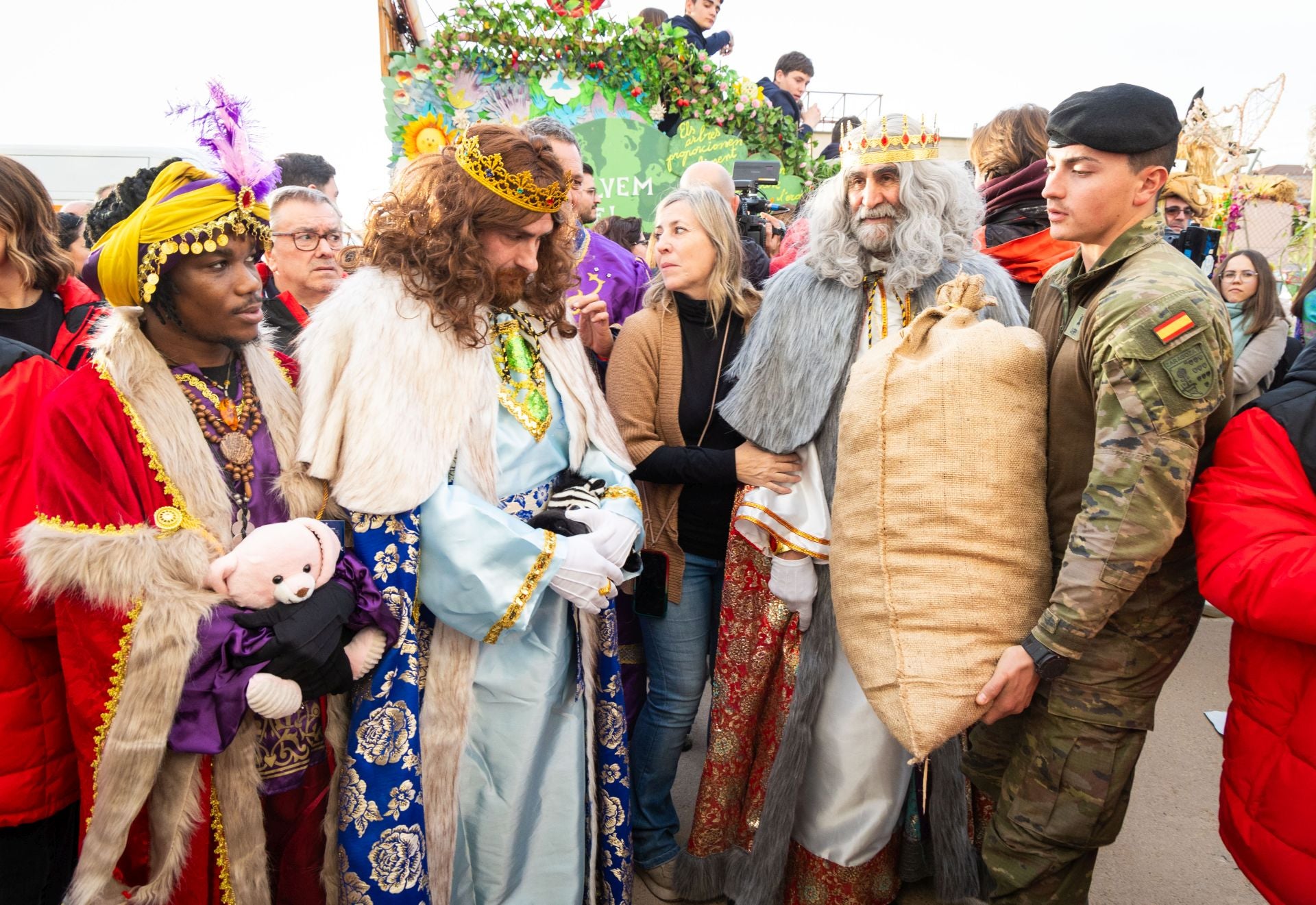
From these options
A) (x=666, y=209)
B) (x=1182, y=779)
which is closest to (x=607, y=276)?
(x=666, y=209)

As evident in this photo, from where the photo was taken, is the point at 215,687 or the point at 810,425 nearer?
the point at 215,687

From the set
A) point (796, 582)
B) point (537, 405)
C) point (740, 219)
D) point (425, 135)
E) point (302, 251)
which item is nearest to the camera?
point (537, 405)

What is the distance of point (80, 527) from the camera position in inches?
56.7

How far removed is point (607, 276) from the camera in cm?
326

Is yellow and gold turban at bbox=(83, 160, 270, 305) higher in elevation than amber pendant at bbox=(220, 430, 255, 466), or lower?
higher

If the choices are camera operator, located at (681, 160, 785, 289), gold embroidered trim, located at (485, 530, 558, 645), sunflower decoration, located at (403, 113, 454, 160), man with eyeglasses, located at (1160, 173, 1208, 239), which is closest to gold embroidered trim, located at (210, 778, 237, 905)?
gold embroidered trim, located at (485, 530, 558, 645)

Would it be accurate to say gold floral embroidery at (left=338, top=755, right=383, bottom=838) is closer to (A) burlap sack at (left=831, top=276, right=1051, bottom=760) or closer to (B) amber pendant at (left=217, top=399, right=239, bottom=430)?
(B) amber pendant at (left=217, top=399, right=239, bottom=430)

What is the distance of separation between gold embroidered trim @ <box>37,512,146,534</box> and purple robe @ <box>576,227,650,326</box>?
2013mm

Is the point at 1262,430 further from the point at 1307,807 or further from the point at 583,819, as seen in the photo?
the point at 583,819

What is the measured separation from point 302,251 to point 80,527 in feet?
5.48

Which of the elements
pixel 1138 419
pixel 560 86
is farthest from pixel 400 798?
pixel 560 86

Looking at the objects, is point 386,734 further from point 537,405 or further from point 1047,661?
point 1047,661

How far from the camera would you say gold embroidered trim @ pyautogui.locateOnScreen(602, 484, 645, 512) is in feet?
6.99

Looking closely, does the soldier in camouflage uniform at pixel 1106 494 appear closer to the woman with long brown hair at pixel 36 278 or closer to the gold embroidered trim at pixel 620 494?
the gold embroidered trim at pixel 620 494
